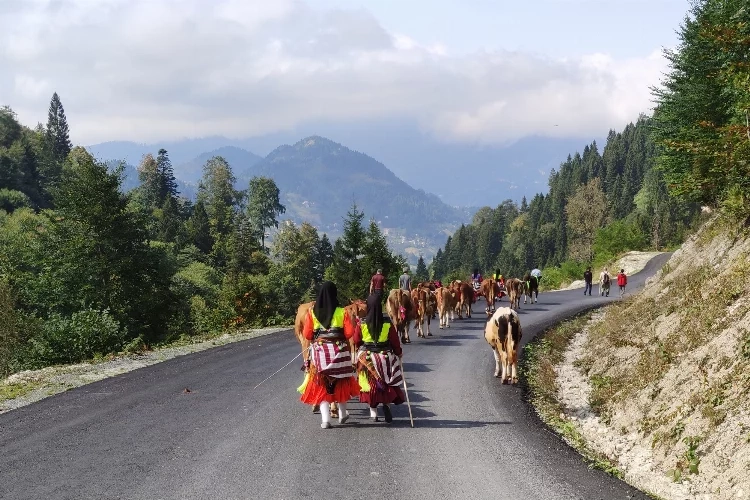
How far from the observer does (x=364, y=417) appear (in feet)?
33.8

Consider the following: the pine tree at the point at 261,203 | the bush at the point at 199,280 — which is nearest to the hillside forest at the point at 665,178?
the bush at the point at 199,280

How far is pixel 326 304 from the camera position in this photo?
9.63 meters

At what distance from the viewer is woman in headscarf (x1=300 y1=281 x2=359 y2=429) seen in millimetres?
9586

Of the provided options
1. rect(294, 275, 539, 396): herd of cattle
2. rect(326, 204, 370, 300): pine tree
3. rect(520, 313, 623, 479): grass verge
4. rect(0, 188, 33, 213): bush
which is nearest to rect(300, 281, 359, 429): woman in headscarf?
rect(294, 275, 539, 396): herd of cattle

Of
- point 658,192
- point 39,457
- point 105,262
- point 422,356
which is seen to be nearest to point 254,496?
point 39,457

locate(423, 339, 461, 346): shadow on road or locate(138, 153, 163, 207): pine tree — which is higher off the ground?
locate(138, 153, 163, 207): pine tree

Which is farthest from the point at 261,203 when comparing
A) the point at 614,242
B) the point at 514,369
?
the point at 514,369

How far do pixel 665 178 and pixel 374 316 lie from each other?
32145 mm

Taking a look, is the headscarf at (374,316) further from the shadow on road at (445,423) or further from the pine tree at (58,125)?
the pine tree at (58,125)

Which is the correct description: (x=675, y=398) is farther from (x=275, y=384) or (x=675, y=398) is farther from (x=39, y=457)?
(x=39, y=457)

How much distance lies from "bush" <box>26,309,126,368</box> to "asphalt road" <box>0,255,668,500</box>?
555 cm

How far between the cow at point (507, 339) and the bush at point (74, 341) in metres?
12.0

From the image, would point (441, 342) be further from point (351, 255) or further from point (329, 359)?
point (351, 255)

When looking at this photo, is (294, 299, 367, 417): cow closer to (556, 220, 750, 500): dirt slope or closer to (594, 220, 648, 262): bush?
(556, 220, 750, 500): dirt slope
